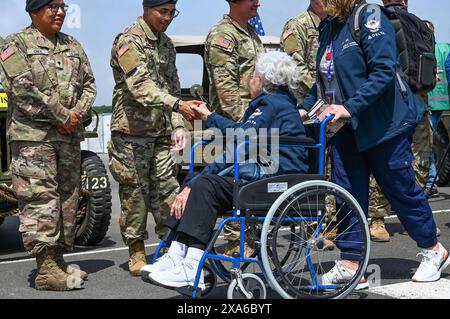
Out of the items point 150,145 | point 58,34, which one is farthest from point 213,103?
point 58,34

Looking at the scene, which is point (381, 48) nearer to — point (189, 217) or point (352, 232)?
point (352, 232)

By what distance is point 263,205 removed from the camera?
15.9 ft

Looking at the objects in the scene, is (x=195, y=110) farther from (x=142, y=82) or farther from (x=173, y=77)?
(x=173, y=77)

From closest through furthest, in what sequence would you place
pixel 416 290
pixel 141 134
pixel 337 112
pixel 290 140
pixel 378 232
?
pixel 290 140
pixel 337 112
pixel 416 290
pixel 141 134
pixel 378 232

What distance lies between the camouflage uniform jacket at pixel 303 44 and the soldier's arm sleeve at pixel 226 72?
72 cm

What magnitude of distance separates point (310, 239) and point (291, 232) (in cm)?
20

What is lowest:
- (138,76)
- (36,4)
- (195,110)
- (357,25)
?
(195,110)

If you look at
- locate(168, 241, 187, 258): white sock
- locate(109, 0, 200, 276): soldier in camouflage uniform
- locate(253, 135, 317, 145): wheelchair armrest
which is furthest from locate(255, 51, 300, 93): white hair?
locate(168, 241, 187, 258): white sock

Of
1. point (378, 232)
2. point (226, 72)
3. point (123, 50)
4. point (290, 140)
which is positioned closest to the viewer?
point (290, 140)

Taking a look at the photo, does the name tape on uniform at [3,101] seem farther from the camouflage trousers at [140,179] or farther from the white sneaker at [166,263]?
the white sneaker at [166,263]

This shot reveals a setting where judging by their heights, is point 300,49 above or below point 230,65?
above

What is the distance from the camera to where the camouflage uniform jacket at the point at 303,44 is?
23.1 ft

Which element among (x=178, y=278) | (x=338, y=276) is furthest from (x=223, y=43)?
(x=178, y=278)
